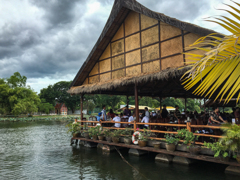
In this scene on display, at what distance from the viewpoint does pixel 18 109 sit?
45.3m

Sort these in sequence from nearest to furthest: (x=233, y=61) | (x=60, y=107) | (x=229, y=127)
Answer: (x=233, y=61) < (x=229, y=127) < (x=60, y=107)

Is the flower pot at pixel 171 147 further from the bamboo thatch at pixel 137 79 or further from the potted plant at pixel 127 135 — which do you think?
the bamboo thatch at pixel 137 79

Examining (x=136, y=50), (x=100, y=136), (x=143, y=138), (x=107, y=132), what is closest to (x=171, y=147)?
(x=143, y=138)

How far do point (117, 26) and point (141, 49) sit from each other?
2.40m

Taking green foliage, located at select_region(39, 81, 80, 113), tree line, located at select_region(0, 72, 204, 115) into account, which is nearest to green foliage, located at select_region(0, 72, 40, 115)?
tree line, located at select_region(0, 72, 204, 115)

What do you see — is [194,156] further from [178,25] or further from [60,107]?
[60,107]

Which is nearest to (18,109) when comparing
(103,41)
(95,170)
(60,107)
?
(60,107)

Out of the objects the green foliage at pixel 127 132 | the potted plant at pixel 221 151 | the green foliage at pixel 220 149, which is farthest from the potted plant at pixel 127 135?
the potted plant at pixel 221 151

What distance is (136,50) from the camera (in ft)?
35.0

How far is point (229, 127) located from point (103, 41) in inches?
338

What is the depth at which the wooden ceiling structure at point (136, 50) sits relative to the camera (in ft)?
28.2

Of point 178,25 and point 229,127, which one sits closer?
point 229,127

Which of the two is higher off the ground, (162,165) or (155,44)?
(155,44)

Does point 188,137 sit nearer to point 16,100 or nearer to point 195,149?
point 195,149
